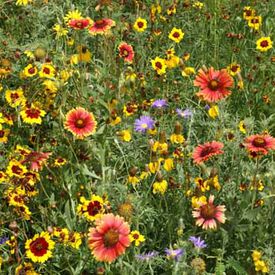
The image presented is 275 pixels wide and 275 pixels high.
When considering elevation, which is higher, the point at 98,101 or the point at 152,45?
the point at 152,45

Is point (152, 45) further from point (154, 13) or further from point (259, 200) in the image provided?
point (259, 200)

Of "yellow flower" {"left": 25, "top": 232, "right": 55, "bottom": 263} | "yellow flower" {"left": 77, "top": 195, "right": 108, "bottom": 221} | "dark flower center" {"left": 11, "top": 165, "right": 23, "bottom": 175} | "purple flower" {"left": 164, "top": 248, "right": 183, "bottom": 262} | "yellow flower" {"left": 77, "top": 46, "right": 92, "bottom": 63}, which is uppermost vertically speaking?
"yellow flower" {"left": 77, "top": 46, "right": 92, "bottom": 63}

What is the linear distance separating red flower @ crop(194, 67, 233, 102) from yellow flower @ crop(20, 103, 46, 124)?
72 cm

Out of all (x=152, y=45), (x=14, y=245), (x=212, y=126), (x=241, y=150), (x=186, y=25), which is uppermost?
(x=186, y=25)

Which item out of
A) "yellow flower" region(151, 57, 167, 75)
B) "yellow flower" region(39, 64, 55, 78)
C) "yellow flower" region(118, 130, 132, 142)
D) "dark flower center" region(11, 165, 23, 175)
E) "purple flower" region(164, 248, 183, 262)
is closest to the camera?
"purple flower" region(164, 248, 183, 262)

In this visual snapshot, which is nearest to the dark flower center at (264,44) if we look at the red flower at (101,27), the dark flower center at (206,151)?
the red flower at (101,27)

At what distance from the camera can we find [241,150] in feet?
7.64

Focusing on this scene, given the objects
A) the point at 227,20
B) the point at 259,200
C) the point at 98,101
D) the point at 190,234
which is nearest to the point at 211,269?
the point at 190,234

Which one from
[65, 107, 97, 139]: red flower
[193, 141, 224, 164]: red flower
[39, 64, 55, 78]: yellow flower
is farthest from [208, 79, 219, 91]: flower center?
[39, 64, 55, 78]: yellow flower

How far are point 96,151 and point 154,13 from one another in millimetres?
1553

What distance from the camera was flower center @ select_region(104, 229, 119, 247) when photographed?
155 centimetres

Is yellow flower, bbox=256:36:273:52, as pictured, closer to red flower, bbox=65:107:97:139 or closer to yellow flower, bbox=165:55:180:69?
yellow flower, bbox=165:55:180:69

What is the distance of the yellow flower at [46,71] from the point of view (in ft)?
8.18

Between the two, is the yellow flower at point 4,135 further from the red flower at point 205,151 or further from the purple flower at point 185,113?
the red flower at point 205,151
